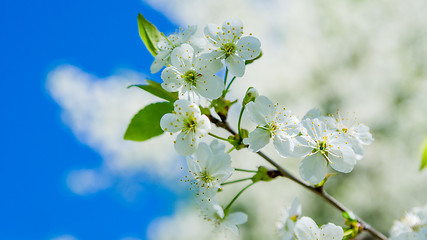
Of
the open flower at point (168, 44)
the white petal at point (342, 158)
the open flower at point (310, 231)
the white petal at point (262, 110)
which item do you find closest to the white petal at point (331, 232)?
the open flower at point (310, 231)

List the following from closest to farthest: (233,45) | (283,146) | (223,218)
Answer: (283,146) → (233,45) → (223,218)

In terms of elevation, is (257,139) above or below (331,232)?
above

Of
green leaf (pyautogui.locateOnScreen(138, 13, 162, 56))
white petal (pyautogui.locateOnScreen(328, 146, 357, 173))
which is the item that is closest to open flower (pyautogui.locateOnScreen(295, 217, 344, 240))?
white petal (pyautogui.locateOnScreen(328, 146, 357, 173))

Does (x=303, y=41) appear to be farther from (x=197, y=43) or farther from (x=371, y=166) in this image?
(x=197, y=43)

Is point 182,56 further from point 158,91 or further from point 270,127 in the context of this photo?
point 270,127

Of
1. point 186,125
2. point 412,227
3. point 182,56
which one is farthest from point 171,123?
point 412,227

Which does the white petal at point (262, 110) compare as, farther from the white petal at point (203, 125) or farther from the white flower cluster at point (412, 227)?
the white flower cluster at point (412, 227)

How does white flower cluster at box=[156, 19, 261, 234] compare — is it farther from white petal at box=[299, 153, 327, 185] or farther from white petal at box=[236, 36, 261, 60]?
white petal at box=[299, 153, 327, 185]
